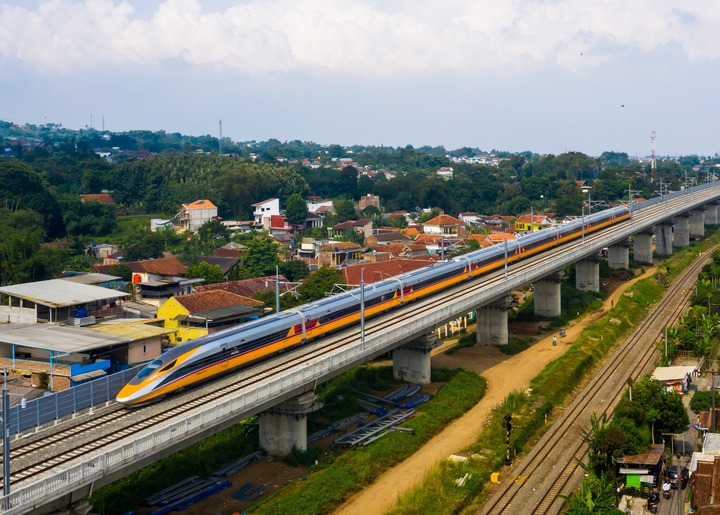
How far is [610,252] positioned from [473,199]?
5885cm

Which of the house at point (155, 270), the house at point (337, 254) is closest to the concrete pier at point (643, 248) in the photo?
the house at point (337, 254)

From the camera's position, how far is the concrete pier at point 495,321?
59.0 metres

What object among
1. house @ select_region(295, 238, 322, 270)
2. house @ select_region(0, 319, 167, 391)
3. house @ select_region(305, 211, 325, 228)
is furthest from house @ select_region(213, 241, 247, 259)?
house @ select_region(0, 319, 167, 391)

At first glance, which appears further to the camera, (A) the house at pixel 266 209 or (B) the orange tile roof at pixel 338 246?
(A) the house at pixel 266 209

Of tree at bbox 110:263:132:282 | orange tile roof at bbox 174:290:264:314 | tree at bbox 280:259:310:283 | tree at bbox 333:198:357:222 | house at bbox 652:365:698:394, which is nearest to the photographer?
house at bbox 652:365:698:394

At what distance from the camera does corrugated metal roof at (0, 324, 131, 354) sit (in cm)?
4350

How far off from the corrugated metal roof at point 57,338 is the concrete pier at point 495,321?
86.1ft

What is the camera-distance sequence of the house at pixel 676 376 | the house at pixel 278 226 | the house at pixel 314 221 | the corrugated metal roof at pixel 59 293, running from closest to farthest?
the house at pixel 676 376 < the corrugated metal roof at pixel 59 293 < the house at pixel 278 226 < the house at pixel 314 221

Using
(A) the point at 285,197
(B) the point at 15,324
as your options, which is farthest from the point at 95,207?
(B) the point at 15,324

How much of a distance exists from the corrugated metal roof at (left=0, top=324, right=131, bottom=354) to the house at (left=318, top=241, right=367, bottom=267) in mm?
42922

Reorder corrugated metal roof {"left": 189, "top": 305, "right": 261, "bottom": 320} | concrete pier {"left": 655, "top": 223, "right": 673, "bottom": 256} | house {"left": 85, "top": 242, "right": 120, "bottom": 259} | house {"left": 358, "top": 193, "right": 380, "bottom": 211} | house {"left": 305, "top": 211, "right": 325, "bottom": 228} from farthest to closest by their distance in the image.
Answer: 1. house {"left": 358, "top": 193, "right": 380, "bottom": 211}
2. house {"left": 305, "top": 211, "right": 325, "bottom": 228}
3. concrete pier {"left": 655, "top": 223, "right": 673, "bottom": 256}
4. house {"left": 85, "top": 242, "right": 120, "bottom": 259}
5. corrugated metal roof {"left": 189, "top": 305, "right": 261, "bottom": 320}

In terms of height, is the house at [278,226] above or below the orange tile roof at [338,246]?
above

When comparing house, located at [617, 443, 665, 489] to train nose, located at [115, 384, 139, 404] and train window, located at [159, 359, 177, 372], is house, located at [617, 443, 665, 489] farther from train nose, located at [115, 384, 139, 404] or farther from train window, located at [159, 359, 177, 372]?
train nose, located at [115, 384, 139, 404]

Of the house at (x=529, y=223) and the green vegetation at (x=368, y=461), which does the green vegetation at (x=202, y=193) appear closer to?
the house at (x=529, y=223)
